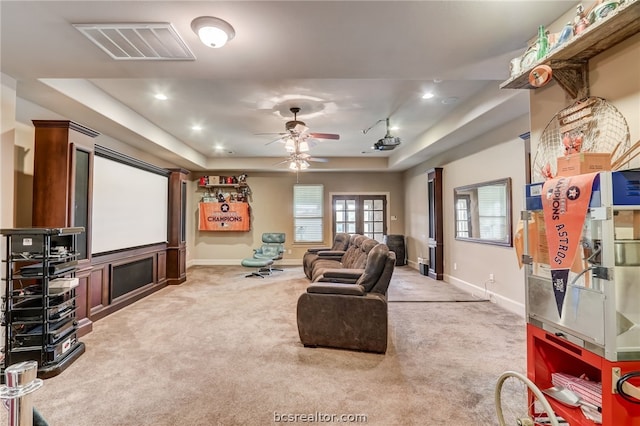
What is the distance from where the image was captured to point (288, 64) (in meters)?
2.54

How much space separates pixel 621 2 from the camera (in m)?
1.33

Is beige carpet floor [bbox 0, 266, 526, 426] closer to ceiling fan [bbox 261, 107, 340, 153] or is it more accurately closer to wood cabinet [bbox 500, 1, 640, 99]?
wood cabinet [bbox 500, 1, 640, 99]

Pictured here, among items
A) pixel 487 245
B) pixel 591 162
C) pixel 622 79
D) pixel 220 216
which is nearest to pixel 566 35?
pixel 622 79

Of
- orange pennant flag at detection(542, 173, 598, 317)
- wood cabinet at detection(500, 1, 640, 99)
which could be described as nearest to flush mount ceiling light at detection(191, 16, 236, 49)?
wood cabinet at detection(500, 1, 640, 99)

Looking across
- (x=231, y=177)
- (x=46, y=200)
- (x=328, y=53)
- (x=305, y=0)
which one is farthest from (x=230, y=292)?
(x=305, y=0)

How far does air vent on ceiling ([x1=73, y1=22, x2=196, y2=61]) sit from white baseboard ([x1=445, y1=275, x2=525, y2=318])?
4633mm

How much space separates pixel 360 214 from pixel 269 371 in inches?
248

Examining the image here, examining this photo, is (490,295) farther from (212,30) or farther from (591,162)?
(212,30)

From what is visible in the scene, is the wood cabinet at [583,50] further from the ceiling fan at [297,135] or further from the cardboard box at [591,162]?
the ceiling fan at [297,135]

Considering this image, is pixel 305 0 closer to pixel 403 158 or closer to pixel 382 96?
pixel 382 96

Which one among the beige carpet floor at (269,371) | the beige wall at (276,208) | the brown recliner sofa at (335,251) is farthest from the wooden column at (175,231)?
the brown recliner sofa at (335,251)

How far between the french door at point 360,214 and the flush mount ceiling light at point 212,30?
6.62m

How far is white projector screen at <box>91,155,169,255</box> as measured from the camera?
13.2ft

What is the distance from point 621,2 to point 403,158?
5.49 meters
